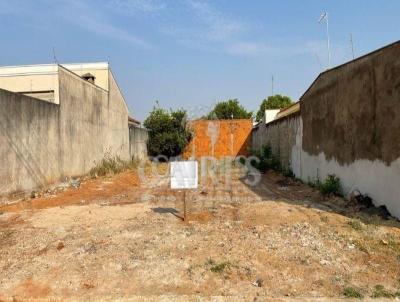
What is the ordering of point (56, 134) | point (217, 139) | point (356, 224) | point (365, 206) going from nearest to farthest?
1. point (356, 224)
2. point (365, 206)
3. point (56, 134)
4. point (217, 139)

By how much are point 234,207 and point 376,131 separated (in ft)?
10.7

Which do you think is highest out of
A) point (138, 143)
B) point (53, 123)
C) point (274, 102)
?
point (274, 102)

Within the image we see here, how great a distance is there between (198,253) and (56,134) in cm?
884

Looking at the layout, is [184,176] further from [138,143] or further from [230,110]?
[230,110]

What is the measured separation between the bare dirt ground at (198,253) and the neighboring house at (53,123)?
6.29ft

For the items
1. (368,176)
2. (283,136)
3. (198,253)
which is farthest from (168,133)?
(198,253)

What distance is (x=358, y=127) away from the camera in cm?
885

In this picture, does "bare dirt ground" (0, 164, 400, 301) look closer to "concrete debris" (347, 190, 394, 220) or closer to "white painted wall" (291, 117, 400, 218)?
"concrete debris" (347, 190, 394, 220)

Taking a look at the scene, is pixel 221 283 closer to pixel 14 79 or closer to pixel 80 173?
pixel 80 173

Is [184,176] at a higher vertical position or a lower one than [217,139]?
lower

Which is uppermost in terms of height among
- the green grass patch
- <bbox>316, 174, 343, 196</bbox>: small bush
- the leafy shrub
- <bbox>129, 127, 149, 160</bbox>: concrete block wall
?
<bbox>129, 127, 149, 160</bbox>: concrete block wall

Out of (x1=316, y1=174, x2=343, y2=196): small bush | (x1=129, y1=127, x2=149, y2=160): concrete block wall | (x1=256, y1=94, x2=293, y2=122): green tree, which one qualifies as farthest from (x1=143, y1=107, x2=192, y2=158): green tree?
(x1=256, y1=94, x2=293, y2=122): green tree

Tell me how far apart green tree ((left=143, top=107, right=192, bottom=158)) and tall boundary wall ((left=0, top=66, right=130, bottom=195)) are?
544 centimetres

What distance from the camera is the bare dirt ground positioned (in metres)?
4.64
